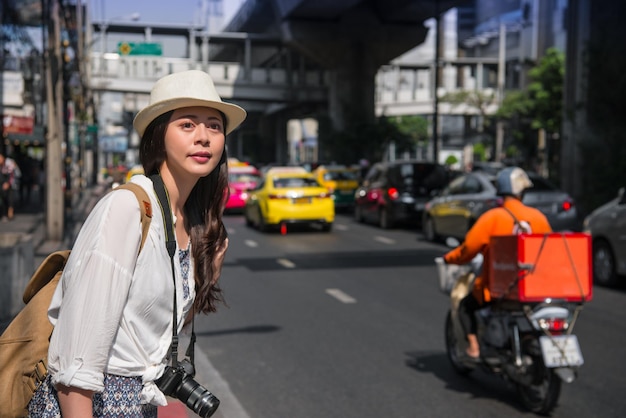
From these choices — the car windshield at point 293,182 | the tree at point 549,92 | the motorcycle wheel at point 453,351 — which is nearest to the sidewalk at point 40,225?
the car windshield at point 293,182

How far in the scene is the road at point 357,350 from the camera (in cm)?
662

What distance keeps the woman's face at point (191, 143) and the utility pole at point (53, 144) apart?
1727 centimetres

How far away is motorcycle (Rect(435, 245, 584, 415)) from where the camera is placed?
20.0 feet

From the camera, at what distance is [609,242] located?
42.9 feet

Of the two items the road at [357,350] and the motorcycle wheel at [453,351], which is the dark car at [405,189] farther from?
the motorcycle wheel at [453,351]

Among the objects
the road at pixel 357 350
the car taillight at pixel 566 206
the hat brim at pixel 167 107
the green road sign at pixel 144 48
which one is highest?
the green road sign at pixel 144 48

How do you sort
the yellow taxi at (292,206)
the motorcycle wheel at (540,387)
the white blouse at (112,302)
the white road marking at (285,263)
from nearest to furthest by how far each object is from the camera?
the white blouse at (112,302) → the motorcycle wheel at (540,387) → the white road marking at (285,263) → the yellow taxi at (292,206)

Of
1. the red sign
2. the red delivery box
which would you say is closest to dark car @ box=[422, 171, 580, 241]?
the red delivery box

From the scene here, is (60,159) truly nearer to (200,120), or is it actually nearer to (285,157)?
(200,120)

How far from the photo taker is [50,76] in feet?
64.0

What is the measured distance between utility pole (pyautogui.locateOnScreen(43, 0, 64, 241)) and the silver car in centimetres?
1086

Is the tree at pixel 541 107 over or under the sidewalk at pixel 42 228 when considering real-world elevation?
over

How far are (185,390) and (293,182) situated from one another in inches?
854

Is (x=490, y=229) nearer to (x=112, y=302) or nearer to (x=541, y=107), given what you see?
(x=112, y=302)
